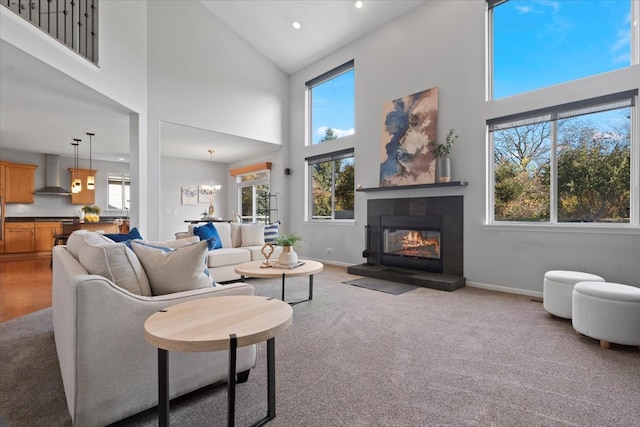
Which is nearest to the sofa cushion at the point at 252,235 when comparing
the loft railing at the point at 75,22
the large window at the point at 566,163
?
the loft railing at the point at 75,22

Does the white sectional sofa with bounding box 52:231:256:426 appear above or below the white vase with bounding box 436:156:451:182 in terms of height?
below

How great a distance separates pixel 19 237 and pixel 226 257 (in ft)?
20.4

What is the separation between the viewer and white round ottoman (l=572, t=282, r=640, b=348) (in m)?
2.20

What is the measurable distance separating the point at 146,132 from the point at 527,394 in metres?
5.53

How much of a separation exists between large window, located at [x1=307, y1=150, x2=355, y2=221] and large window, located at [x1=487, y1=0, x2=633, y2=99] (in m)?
2.74

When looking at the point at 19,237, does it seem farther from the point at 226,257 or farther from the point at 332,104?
the point at 332,104

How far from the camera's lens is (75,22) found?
3652 mm

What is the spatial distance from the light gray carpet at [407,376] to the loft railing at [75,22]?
314 centimetres

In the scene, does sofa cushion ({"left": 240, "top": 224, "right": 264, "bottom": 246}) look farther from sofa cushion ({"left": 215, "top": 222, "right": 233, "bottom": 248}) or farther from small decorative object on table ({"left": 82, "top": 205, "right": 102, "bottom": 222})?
small decorative object on table ({"left": 82, "top": 205, "right": 102, "bottom": 222})

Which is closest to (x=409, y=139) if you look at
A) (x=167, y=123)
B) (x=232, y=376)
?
(x=167, y=123)

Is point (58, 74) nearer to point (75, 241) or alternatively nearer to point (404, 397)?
point (75, 241)

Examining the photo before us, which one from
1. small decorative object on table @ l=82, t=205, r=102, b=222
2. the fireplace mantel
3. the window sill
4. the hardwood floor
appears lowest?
the hardwood floor

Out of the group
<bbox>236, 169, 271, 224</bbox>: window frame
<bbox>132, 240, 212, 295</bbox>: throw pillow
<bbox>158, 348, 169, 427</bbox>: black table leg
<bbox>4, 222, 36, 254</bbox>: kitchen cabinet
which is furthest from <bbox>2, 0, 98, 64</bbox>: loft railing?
<bbox>4, 222, 36, 254</bbox>: kitchen cabinet

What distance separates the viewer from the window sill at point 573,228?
312cm
